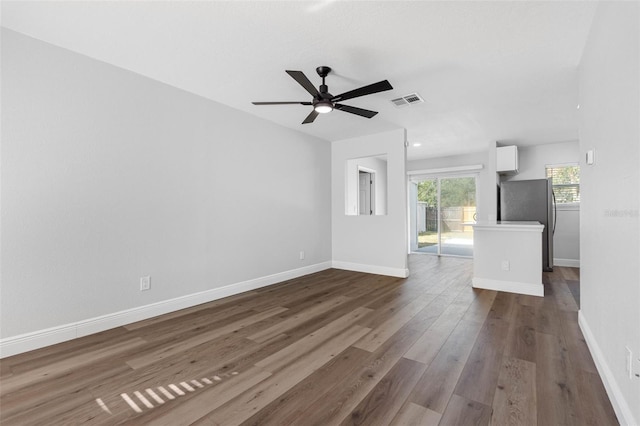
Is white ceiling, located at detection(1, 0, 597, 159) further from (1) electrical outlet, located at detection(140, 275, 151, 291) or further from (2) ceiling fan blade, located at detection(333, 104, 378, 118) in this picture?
(1) electrical outlet, located at detection(140, 275, 151, 291)

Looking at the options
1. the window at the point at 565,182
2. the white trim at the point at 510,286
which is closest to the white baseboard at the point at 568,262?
the window at the point at 565,182

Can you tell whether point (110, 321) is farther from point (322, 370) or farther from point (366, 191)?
point (366, 191)

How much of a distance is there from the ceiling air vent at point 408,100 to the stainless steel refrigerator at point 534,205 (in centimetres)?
323

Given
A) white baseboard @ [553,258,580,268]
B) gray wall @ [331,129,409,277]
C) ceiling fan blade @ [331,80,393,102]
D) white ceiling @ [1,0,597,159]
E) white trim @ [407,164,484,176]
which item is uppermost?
white ceiling @ [1,0,597,159]

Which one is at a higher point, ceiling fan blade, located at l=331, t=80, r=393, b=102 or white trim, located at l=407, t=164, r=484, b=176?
ceiling fan blade, located at l=331, t=80, r=393, b=102

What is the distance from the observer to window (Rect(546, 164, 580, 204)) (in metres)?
5.52

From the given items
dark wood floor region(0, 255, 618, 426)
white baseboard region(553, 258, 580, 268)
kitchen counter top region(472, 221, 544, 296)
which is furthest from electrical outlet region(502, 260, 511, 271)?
white baseboard region(553, 258, 580, 268)

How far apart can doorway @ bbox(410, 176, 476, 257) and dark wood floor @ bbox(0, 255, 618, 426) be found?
364 centimetres

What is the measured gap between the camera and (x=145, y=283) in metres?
2.88

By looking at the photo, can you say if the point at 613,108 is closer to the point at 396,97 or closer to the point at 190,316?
the point at 396,97

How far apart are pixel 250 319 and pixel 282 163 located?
2.44m

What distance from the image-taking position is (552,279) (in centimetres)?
449

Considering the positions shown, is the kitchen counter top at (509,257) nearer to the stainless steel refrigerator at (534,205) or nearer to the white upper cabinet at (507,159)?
the stainless steel refrigerator at (534,205)

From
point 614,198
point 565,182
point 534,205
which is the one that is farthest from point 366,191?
point 614,198
